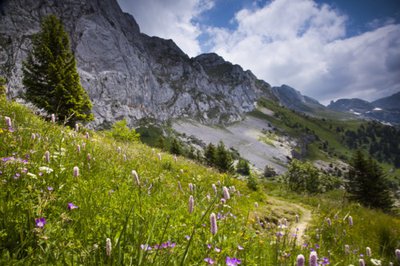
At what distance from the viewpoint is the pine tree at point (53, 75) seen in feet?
81.0

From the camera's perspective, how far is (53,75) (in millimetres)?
25328

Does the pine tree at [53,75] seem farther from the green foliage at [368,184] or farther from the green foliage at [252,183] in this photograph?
the green foliage at [368,184]

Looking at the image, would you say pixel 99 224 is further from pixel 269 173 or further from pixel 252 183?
pixel 269 173

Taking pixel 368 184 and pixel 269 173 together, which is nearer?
pixel 368 184

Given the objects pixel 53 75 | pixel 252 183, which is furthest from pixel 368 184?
pixel 53 75

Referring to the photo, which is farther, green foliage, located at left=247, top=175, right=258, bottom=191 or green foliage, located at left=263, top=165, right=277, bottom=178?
green foliage, located at left=263, top=165, right=277, bottom=178

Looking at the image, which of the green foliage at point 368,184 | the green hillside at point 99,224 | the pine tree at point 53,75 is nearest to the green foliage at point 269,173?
the green foliage at point 368,184

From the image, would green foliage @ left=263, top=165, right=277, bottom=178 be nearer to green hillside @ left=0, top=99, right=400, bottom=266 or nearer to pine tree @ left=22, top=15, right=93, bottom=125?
pine tree @ left=22, top=15, right=93, bottom=125

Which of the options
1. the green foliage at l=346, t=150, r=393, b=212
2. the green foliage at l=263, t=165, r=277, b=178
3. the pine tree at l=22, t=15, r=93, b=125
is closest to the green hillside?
the pine tree at l=22, t=15, r=93, b=125

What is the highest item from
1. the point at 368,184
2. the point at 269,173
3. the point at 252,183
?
the point at 368,184

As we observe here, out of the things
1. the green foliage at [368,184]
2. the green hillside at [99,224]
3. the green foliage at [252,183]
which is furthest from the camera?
the green foliage at [368,184]

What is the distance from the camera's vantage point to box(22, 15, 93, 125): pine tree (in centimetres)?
2470

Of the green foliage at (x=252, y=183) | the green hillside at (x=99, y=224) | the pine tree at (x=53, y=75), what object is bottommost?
the green foliage at (x=252, y=183)

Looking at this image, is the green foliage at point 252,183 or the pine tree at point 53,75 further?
the pine tree at point 53,75
